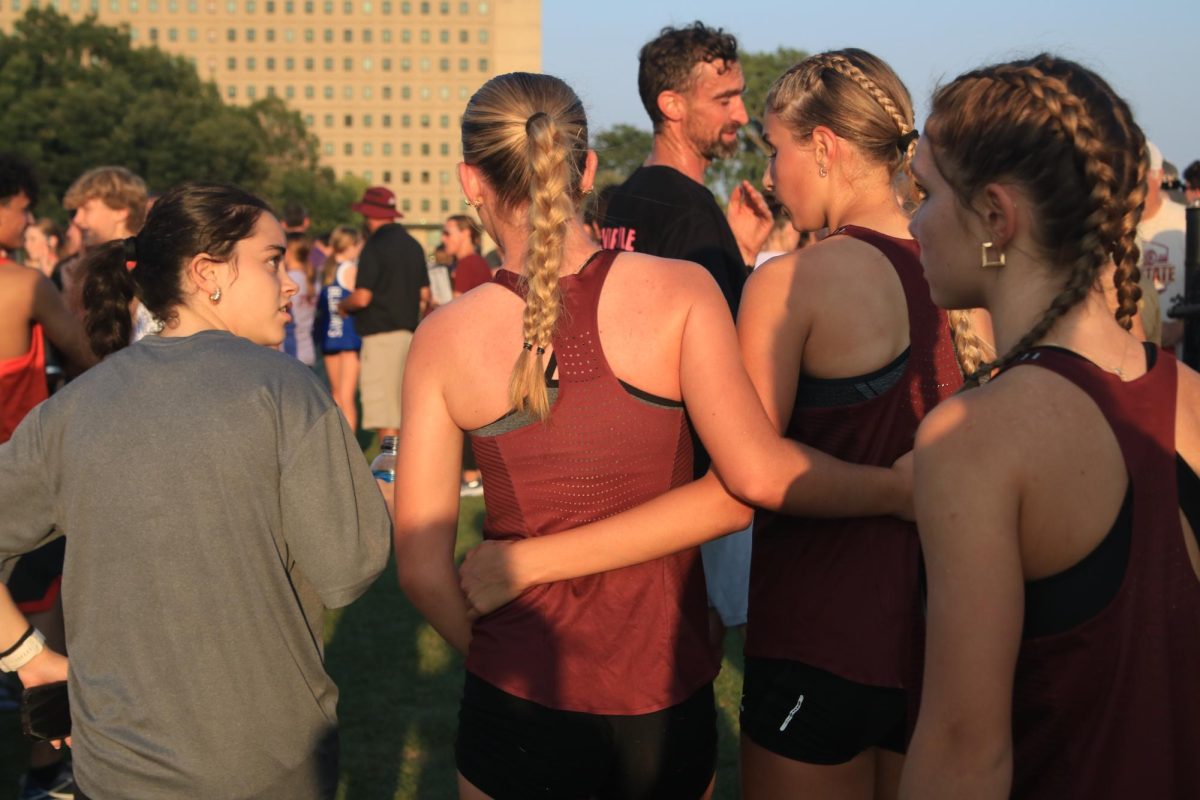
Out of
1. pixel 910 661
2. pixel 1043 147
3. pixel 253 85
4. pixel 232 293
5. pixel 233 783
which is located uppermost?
pixel 1043 147

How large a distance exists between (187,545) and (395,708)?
3207mm

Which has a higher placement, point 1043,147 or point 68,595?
point 1043,147

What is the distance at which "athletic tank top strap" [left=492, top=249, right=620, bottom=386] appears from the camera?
7.68 ft

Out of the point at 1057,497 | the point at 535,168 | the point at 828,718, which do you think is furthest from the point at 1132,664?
the point at 535,168

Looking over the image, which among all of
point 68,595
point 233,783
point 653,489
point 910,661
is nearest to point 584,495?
point 653,489

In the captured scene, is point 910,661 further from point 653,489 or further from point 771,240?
point 771,240

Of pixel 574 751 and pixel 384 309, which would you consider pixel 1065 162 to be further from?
pixel 384 309

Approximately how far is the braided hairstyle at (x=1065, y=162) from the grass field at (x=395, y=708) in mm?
3350

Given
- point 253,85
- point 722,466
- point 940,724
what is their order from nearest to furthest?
1. point 940,724
2. point 722,466
3. point 253,85

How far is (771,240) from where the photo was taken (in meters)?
9.48

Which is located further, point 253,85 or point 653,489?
point 253,85

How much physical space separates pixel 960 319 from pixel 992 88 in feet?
3.20

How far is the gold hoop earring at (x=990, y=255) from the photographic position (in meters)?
1.71

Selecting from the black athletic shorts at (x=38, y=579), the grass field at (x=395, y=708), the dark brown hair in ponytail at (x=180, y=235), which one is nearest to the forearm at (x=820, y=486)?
the dark brown hair in ponytail at (x=180, y=235)
